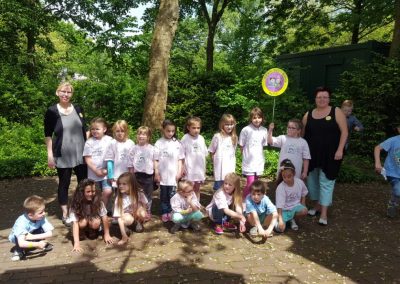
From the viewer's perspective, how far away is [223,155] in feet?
17.4

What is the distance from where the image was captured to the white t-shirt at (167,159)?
16.9 feet

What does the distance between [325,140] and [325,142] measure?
1.2 inches

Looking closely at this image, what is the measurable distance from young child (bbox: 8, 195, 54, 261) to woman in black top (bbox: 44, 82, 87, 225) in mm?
745

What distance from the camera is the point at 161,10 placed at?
7.98 metres

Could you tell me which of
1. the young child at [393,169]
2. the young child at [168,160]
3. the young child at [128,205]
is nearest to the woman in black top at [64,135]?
the young child at [128,205]

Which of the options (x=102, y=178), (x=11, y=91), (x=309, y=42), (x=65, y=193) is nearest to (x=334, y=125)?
(x=102, y=178)

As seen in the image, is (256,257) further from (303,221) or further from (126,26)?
(126,26)

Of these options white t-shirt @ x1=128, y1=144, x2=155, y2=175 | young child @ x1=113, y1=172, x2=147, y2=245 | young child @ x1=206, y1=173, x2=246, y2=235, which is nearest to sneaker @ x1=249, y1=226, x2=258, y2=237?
young child @ x1=206, y1=173, x2=246, y2=235

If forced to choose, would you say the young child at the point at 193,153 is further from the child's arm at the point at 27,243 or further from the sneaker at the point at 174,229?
the child's arm at the point at 27,243

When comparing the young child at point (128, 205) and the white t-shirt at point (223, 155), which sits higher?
the white t-shirt at point (223, 155)

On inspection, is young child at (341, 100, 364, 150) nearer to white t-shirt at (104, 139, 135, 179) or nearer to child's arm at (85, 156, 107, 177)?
white t-shirt at (104, 139, 135, 179)

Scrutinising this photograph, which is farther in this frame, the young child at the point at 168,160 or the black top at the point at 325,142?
the young child at the point at 168,160

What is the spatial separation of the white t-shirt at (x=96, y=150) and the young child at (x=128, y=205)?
0.51 metres

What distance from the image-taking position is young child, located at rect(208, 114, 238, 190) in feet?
17.4
